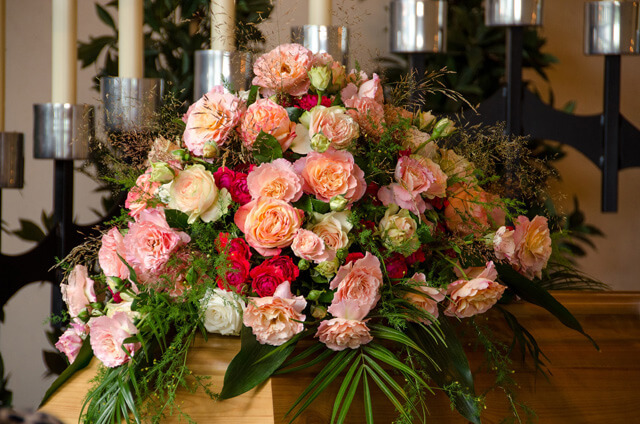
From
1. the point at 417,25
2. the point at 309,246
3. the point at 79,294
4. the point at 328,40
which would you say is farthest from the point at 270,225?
the point at 417,25

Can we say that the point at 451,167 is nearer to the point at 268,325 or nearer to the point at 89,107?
the point at 268,325

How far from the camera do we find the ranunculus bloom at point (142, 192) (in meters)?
0.89

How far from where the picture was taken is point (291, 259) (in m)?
0.83

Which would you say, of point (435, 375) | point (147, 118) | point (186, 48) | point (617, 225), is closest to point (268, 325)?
point (435, 375)

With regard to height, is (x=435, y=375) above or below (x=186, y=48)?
below

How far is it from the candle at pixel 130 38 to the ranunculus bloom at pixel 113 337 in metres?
0.51

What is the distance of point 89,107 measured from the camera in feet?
4.12

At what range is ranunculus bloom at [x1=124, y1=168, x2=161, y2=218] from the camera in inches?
34.9

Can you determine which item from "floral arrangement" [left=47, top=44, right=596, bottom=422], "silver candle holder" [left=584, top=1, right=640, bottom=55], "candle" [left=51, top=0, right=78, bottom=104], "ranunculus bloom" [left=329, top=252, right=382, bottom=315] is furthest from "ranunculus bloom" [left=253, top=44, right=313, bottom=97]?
"silver candle holder" [left=584, top=1, right=640, bottom=55]

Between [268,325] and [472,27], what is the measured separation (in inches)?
75.8

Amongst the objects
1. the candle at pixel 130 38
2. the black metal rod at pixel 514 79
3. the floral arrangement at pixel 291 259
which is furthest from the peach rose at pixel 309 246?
the black metal rod at pixel 514 79

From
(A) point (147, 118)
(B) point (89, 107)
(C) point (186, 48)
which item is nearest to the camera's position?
(A) point (147, 118)

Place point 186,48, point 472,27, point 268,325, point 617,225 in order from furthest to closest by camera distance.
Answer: point 617,225, point 472,27, point 186,48, point 268,325

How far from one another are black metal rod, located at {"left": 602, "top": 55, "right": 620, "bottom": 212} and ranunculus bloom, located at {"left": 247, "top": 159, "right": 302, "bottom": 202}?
2.88 ft
